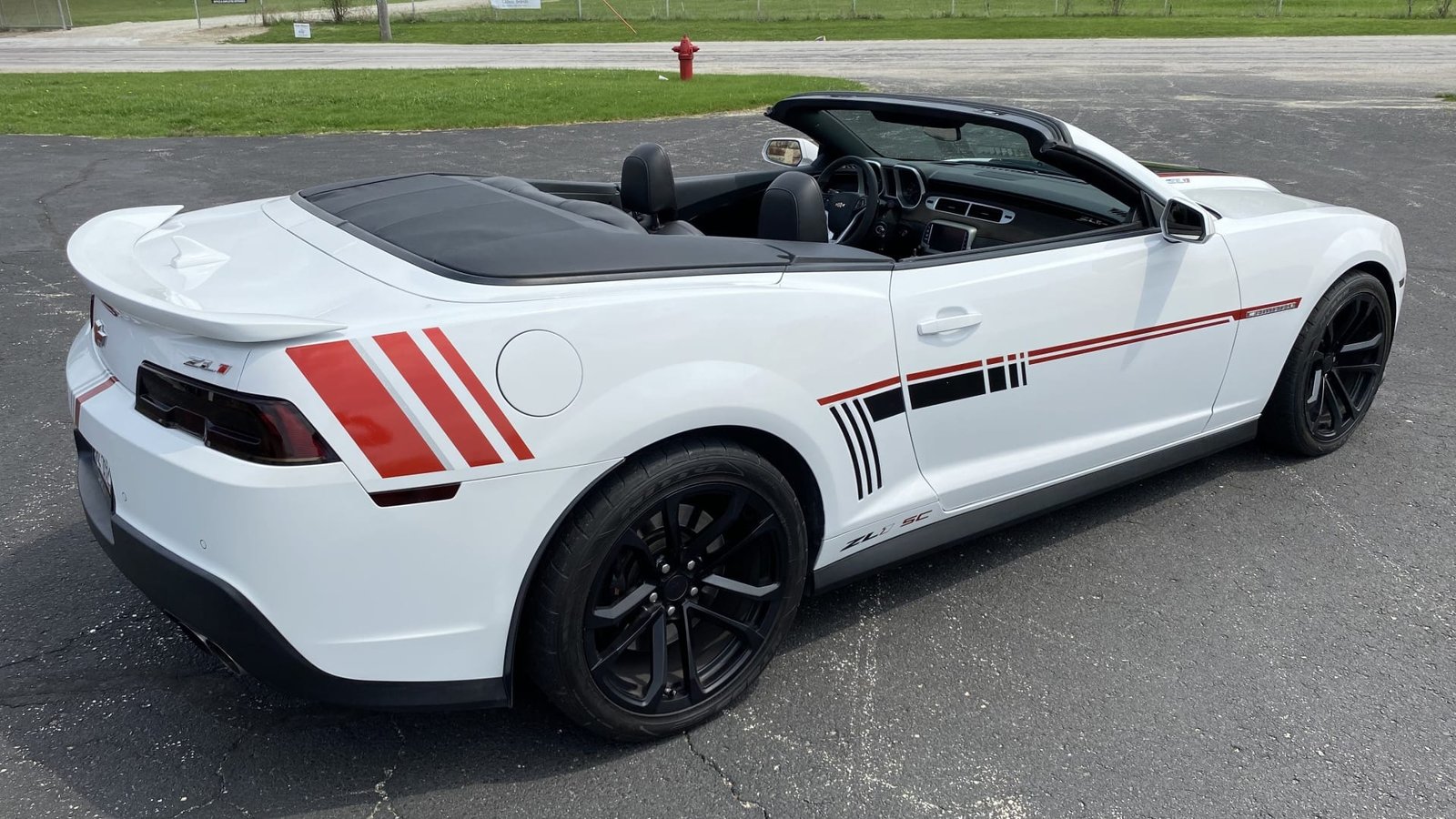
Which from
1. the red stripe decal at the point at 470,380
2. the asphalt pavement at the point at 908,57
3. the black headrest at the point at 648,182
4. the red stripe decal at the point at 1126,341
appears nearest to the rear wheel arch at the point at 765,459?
the red stripe decal at the point at 470,380

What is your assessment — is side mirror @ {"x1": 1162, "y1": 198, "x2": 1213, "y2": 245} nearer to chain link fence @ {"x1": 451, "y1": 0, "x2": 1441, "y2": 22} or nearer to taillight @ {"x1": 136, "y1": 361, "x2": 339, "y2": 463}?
taillight @ {"x1": 136, "y1": 361, "x2": 339, "y2": 463}

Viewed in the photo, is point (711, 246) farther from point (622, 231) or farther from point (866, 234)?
point (866, 234)

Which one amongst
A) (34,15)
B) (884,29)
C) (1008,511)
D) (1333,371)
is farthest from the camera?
(34,15)

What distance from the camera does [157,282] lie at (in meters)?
2.40

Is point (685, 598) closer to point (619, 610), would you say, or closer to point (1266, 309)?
point (619, 610)

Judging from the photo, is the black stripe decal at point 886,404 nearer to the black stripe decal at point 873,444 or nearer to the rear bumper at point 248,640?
the black stripe decal at point 873,444

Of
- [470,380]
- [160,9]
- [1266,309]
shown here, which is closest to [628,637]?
[470,380]

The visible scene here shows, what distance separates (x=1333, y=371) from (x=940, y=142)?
181 cm

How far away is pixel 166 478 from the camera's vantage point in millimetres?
2125

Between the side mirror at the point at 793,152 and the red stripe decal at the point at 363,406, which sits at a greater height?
the side mirror at the point at 793,152

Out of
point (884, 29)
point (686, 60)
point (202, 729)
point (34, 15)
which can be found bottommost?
point (202, 729)

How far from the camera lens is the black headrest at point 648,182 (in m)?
3.49

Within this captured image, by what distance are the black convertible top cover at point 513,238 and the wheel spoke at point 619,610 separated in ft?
2.37

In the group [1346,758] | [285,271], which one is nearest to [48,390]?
[285,271]
